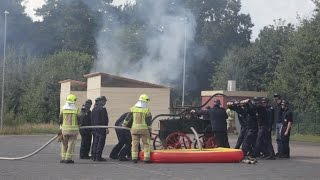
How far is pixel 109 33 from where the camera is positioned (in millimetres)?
44594

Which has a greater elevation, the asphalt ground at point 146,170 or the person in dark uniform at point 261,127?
the person in dark uniform at point 261,127

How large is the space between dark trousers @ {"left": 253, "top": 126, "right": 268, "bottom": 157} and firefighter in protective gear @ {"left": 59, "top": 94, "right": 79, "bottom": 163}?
5.77m

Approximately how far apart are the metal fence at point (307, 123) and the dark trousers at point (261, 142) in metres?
22.4

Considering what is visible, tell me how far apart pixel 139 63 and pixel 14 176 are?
106 feet

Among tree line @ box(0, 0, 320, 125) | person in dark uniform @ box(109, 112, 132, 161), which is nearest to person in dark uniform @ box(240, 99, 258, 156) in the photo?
person in dark uniform @ box(109, 112, 132, 161)

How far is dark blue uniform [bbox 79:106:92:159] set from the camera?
18.3 metres

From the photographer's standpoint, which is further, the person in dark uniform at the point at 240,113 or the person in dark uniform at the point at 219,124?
the person in dark uniform at the point at 240,113

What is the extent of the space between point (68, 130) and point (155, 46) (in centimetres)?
2904

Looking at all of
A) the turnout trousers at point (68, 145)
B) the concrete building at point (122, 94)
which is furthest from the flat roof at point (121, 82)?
the turnout trousers at point (68, 145)

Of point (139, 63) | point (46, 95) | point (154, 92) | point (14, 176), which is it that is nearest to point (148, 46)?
point (139, 63)

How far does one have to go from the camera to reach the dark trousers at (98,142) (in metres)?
17.4

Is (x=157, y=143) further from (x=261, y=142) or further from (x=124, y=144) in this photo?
(x=261, y=142)

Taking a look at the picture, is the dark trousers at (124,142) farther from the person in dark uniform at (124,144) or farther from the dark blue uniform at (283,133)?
the dark blue uniform at (283,133)

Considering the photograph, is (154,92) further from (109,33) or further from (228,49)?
(228,49)
